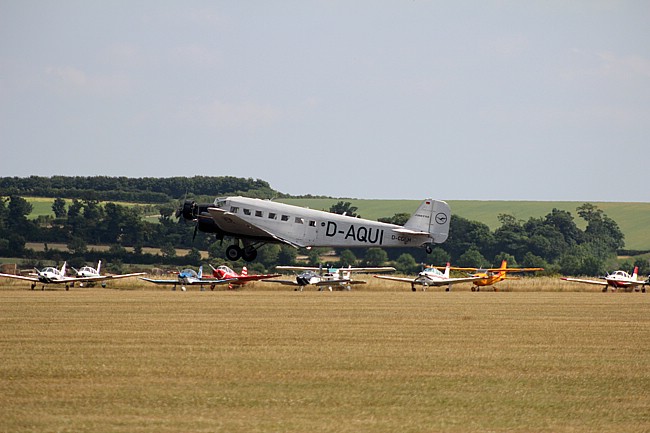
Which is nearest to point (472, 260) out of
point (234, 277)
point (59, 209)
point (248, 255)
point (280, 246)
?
point (280, 246)

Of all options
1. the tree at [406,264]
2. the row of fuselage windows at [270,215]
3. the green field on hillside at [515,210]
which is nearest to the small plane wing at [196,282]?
the row of fuselage windows at [270,215]

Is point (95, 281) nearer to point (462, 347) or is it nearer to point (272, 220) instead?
point (272, 220)

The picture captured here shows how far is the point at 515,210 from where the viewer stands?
163m

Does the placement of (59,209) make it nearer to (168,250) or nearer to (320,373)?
(168,250)

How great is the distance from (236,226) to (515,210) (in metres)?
118

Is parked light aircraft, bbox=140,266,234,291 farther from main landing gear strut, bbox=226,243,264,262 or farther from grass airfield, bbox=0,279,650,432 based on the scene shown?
grass airfield, bbox=0,279,650,432

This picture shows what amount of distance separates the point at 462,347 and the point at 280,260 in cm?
8487

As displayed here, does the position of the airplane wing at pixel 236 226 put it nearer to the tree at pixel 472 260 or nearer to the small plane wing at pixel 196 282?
the small plane wing at pixel 196 282

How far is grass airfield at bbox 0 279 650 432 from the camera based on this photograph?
16734 mm

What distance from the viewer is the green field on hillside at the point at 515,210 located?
486 ft

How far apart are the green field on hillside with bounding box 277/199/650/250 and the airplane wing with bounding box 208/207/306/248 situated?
93.1m

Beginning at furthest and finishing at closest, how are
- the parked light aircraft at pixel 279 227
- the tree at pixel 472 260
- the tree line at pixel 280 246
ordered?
the tree at pixel 472 260 < the tree line at pixel 280 246 < the parked light aircraft at pixel 279 227

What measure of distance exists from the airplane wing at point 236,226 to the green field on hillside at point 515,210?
93104 millimetres

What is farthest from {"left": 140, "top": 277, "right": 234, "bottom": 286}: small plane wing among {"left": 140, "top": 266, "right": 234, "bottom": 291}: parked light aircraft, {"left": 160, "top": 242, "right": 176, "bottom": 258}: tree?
{"left": 160, "top": 242, "right": 176, "bottom": 258}: tree
